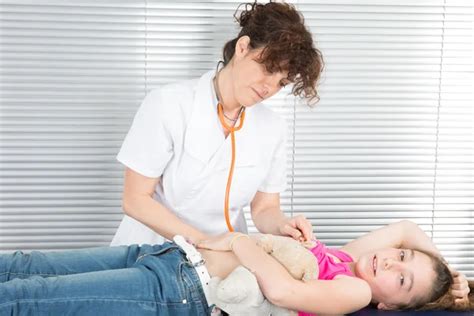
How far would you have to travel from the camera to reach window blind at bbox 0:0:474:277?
2.48 m

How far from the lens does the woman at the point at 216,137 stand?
1.92 m

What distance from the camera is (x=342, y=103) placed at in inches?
103

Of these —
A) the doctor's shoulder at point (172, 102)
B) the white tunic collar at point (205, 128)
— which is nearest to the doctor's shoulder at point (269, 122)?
the white tunic collar at point (205, 128)

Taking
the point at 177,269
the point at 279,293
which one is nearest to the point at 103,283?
the point at 177,269

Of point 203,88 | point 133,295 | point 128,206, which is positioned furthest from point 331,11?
point 133,295

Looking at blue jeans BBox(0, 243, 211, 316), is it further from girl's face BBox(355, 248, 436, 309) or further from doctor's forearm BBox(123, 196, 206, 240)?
girl's face BBox(355, 248, 436, 309)

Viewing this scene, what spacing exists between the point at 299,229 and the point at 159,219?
42 cm

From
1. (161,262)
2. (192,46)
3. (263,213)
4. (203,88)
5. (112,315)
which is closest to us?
(112,315)

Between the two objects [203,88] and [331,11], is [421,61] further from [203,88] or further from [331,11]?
[203,88]

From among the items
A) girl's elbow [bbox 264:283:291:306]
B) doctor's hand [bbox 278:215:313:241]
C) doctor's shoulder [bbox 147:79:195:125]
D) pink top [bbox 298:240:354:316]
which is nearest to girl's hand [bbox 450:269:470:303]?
pink top [bbox 298:240:354:316]

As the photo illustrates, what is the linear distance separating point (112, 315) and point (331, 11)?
4.78 feet

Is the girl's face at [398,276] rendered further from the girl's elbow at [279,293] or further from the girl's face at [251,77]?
the girl's face at [251,77]

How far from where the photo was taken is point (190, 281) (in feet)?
5.85

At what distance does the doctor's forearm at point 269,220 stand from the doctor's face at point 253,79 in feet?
1.34
